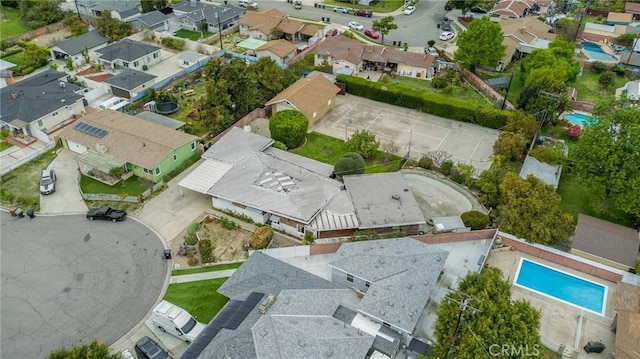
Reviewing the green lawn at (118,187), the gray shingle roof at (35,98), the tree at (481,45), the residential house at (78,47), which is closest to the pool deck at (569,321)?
the green lawn at (118,187)

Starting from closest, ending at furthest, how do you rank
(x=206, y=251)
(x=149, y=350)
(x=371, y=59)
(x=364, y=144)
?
(x=149, y=350), (x=206, y=251), (x=364, y=144), (x=371, y=59)

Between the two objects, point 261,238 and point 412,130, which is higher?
point 412,130

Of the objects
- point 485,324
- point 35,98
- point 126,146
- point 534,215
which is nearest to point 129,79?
point 35,98

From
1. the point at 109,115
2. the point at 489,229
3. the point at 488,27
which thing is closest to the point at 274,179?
the point at 489,229

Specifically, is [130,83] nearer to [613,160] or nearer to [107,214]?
[107,214]

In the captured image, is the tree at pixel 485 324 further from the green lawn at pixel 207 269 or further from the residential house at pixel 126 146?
the residential house at pixel 126 146

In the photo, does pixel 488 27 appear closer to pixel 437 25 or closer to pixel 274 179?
pixel 437 25

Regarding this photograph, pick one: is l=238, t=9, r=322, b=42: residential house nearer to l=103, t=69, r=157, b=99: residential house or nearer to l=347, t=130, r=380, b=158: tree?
l=103, t=69, r=157, b=99: residential house
